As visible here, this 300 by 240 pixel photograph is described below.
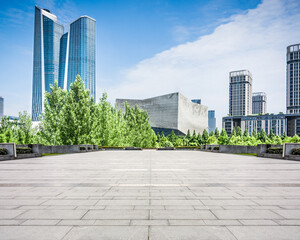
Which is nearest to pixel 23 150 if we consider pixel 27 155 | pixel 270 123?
pixel 27 155

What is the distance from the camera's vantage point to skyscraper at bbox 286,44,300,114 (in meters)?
193

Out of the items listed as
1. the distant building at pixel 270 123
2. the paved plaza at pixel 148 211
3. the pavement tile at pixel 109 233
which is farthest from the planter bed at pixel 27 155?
the distant building at pixel 270 123

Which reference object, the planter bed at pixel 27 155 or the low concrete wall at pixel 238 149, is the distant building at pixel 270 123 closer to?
the low concrete wall at pixel 238 149

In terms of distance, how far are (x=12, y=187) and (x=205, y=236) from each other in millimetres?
6040

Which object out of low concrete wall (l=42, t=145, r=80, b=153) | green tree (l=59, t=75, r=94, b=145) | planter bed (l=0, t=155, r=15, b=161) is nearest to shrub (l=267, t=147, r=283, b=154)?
low concrete wall (l=42, t=145, r=80, b=153)

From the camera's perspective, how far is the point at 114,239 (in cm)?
323

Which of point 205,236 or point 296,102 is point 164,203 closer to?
point 205,236

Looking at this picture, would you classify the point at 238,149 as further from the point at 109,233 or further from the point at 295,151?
the point at 109,233

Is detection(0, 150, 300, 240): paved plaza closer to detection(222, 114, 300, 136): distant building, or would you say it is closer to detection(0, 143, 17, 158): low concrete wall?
detection(0, 143, 17, 158): low concrete wall

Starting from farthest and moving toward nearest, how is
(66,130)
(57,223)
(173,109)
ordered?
(173,109), (66,130), (57,223)

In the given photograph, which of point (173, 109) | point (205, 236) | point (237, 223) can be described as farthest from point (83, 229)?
point (173, 109)

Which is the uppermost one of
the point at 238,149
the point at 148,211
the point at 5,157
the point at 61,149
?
the point at 148,211

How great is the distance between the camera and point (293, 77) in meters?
195

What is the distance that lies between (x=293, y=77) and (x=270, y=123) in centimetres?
5376
